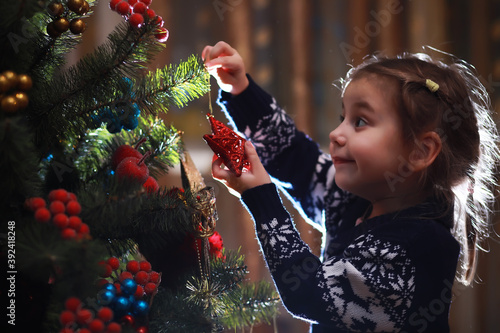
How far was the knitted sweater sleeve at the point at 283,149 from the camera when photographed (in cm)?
85

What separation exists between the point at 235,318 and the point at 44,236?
1.21 feet

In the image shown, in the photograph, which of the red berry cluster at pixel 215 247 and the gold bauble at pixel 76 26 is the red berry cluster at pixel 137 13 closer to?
the gold bauble at pixel 76 26

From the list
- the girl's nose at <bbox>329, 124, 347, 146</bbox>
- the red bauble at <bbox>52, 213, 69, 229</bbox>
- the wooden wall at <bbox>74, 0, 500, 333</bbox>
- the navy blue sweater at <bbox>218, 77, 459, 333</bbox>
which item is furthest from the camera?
the wooden wall at <bbox>74, 0, 500, 333</bbox>

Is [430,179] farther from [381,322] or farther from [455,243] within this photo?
[381,322]

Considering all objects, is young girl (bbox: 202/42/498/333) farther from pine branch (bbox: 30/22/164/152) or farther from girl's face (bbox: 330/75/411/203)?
pine branch (bbox: 30/22/164/152)

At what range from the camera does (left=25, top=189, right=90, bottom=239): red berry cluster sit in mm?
435

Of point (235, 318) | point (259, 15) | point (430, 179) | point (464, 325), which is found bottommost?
point (464, 325)

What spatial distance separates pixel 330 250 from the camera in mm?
805

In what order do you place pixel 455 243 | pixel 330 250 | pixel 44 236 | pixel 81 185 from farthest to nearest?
pixel 330 250, pixel 455 243, pixel 81 185, pixel 44 236

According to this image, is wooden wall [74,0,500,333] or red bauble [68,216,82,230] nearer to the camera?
red bauble [68,216,82,230]

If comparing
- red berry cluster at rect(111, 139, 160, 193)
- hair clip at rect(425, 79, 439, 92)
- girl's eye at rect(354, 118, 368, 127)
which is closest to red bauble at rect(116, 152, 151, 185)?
red berry cluster at rect(111, 139, 160, 193)

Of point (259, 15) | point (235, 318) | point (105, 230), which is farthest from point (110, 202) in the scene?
point (259, 15)

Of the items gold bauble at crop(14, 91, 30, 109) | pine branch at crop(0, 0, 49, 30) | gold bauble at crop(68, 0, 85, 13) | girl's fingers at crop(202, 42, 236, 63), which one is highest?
pine branch at crop(0, 0, 49, 30)

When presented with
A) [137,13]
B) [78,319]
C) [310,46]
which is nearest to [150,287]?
[78,319]
